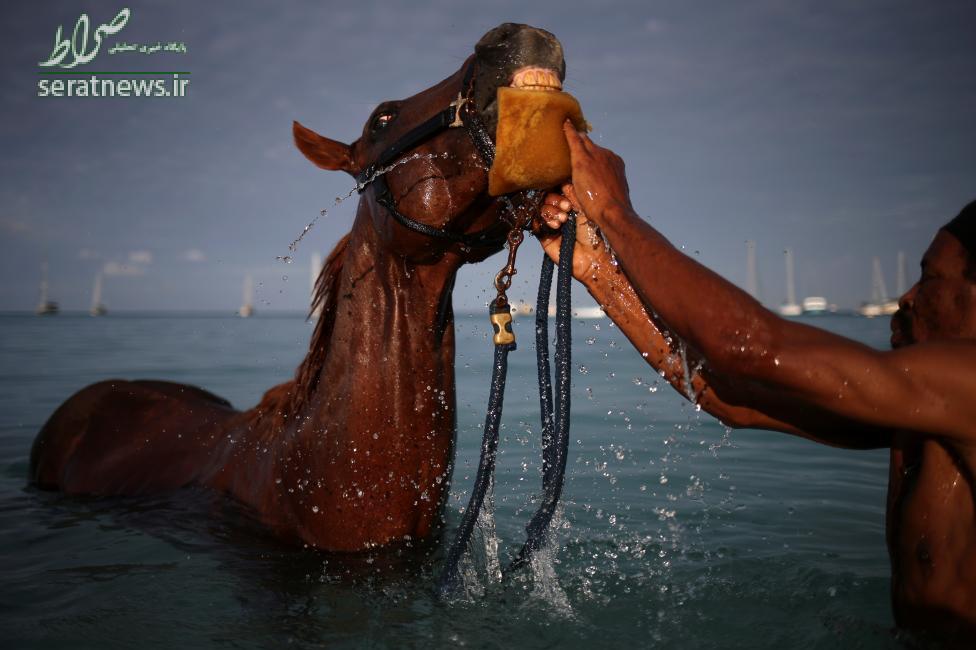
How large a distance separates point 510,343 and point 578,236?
53 cm

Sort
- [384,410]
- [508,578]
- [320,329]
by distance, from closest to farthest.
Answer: [384,410] → [508,578] → [320,329]

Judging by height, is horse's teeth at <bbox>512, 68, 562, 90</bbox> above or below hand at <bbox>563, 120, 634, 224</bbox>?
above

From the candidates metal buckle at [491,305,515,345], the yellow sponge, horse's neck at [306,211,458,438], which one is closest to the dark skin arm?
the yellow sponge

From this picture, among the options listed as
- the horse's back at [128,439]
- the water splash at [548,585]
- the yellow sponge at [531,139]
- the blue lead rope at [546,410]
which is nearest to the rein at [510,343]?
the blue lead rope at [546,410]

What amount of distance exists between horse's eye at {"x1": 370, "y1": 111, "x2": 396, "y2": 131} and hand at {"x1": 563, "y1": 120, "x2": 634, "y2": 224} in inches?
37.1

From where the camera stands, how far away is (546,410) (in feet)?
7.50

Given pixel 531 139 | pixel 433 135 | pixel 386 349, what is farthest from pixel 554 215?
pixel 386 349

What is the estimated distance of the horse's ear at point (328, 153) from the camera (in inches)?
112

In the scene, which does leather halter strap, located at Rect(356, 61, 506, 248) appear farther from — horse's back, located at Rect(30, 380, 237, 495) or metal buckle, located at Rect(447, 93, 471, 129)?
horse's back, located at Rect(30, 380, 237, 495)

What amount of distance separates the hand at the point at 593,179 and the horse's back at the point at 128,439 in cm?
244

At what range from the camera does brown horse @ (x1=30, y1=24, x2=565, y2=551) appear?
2396 mm

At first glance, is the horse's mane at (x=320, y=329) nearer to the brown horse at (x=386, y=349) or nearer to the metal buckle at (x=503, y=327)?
the brown horse at (x=386, y=349)

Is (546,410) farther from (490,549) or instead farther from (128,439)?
(128,439)

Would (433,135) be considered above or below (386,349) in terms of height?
above
